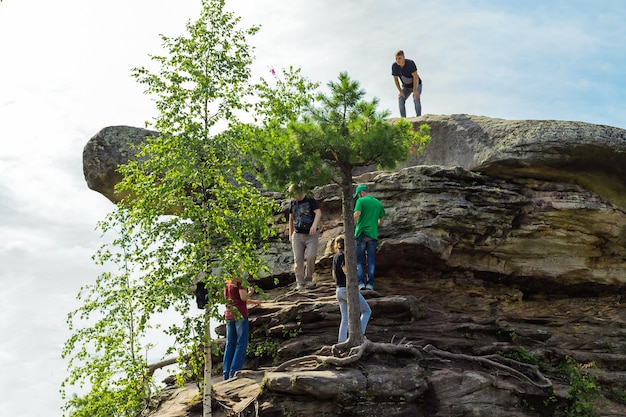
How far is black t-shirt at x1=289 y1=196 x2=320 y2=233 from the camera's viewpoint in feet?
52.2

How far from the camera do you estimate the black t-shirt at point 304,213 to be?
1592cm

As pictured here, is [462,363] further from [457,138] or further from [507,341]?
[457,138]

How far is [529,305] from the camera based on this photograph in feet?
60.1

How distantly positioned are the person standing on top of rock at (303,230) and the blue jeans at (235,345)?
289 cm

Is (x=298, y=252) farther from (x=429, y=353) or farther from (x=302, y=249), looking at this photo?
(x=429, y=353)

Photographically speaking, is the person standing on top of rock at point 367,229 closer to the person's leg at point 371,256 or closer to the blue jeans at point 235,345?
the person's leg at point 371,256

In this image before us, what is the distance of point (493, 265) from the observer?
17984mm

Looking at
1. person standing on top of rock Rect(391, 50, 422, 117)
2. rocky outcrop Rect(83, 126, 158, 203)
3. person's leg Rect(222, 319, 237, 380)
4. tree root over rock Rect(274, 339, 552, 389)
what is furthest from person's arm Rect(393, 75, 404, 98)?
person's leg Rect(222, 319, 237, 380)

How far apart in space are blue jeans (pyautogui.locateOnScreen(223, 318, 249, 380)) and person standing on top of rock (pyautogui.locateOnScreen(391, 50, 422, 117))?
389 inches

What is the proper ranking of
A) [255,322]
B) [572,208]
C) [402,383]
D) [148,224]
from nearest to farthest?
1. [402,383]
2. [148,224]
3. [255,322]
4. [572,208]

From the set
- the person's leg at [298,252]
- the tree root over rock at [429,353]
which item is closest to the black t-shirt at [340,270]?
the tree root over rock at [429,353]

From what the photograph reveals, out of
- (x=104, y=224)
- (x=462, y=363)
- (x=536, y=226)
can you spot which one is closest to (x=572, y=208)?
(x=536, y=226)

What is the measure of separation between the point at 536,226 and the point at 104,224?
1126cm

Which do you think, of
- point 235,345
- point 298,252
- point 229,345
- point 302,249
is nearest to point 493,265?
point 302,249
